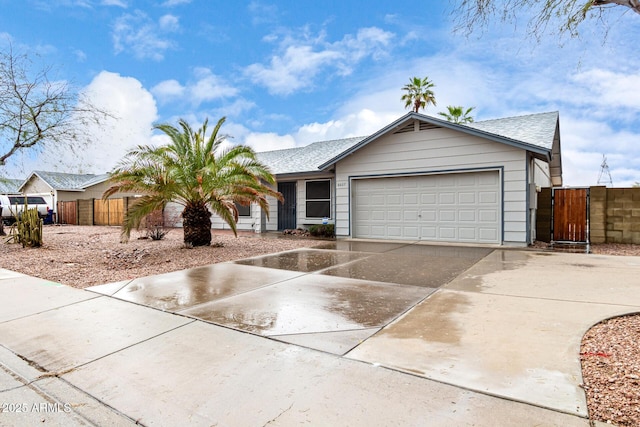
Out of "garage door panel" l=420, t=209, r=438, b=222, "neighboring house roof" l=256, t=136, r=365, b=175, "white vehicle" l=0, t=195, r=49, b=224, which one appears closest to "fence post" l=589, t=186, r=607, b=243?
"garage door panel" l=420, t=209, r=438, b=222

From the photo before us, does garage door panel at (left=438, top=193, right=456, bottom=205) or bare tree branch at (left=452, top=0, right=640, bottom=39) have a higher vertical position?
bare tree branch at (left=452, top=0, right=640, bottom=39)

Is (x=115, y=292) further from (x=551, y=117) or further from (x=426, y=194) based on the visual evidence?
(x=551, y=117)

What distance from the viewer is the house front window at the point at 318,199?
15445 millimetres

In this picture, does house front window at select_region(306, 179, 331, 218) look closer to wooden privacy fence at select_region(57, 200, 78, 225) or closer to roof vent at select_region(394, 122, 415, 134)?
roof vent at select_region(394, 122, 415, 134)

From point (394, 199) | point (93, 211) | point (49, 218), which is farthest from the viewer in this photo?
point (49, 218)

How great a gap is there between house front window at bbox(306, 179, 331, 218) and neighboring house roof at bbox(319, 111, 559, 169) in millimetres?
1669

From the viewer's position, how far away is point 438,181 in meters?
12.3

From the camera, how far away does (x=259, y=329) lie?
415cm

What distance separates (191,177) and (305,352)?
25.3 ft

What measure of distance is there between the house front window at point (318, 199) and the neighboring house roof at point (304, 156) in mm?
835

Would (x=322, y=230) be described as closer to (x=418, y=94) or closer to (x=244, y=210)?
(x=244, y=210)

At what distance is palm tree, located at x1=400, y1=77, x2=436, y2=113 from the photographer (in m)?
27.1

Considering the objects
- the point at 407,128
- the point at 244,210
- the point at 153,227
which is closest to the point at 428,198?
the point at 407,128

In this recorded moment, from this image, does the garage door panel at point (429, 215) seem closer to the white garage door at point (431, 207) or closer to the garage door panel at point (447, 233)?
the white garage door at point (431, 207)
